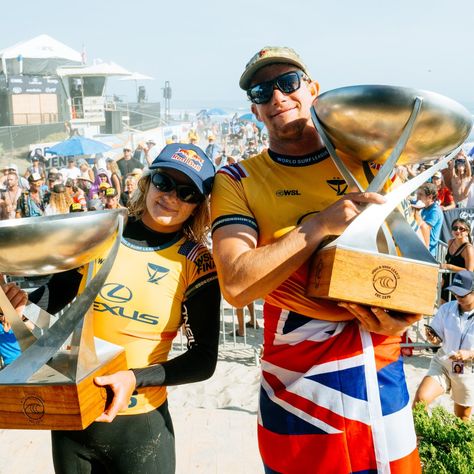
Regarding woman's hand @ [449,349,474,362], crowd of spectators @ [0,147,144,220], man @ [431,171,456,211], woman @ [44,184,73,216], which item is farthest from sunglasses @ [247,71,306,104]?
man @ [431,171,456,211]

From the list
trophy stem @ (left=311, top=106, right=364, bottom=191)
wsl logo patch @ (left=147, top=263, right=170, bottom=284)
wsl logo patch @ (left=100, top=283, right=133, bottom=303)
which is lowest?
wsl logo patch @ (left=100, top=283, right=133, bottom=303)

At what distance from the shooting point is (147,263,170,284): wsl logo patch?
2.22m

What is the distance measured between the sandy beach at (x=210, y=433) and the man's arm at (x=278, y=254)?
2.54 metres

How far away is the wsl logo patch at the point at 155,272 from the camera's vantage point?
87.4 inches

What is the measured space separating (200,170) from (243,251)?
48cm

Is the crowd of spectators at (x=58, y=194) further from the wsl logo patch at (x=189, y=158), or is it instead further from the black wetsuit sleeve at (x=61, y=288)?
the wsl logo patch at (x=189, y=158)

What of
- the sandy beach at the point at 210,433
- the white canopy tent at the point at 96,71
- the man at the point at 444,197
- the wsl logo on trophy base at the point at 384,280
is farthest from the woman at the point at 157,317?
the white canopy tent at the point at 96,71

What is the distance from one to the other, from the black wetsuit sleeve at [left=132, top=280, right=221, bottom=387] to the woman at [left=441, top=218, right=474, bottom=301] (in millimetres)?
4963

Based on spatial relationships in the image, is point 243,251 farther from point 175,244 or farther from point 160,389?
point 160,389

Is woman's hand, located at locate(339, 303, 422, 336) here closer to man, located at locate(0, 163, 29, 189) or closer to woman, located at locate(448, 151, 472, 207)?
woman, located at locate(448, 151, 472, 207)

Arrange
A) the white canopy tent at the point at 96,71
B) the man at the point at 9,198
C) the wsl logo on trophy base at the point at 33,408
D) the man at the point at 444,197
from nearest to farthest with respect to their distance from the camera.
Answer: the wsl logo on trophy base at the point at 33,408, the man at the point at 9,198, the man at the point at 444,197, the white canopy tent at the point at 96,71

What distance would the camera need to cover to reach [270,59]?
206cm

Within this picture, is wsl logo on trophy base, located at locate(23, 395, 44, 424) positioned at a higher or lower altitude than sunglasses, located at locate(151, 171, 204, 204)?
lower

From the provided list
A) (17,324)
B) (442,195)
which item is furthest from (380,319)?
(442,195)
